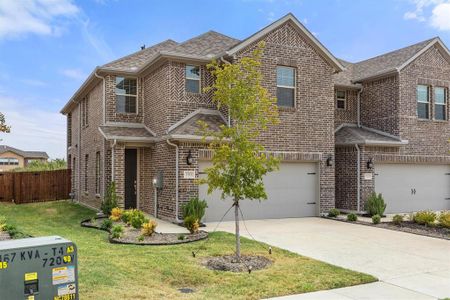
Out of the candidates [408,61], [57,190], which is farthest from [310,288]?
[57,190]

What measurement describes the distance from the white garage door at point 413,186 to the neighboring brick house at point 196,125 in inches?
40.4

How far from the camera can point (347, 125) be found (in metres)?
19.3

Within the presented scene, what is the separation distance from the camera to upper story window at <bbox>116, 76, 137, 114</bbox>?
17078mm

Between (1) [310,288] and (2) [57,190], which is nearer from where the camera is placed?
(1) [310,288]

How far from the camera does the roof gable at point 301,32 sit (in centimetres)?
1482

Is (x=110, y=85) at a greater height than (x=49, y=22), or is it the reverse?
(x=49, y=22)

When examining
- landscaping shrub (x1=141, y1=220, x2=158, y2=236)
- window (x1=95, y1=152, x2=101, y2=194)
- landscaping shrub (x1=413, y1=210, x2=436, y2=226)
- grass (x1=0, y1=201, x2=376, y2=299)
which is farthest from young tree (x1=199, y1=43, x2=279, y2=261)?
window (x1=95, y1=152, x2=101, y2=194)

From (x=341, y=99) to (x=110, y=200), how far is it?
35.6 feet

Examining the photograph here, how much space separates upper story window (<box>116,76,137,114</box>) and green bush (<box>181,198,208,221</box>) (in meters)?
5.69

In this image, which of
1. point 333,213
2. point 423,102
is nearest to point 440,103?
point 423,102

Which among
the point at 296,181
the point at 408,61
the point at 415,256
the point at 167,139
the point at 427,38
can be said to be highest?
the point at 427,38

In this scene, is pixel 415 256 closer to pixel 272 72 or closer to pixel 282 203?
pixel 282 203

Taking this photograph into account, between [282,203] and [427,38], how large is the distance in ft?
34.1

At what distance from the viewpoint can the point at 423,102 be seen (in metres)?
18.4
